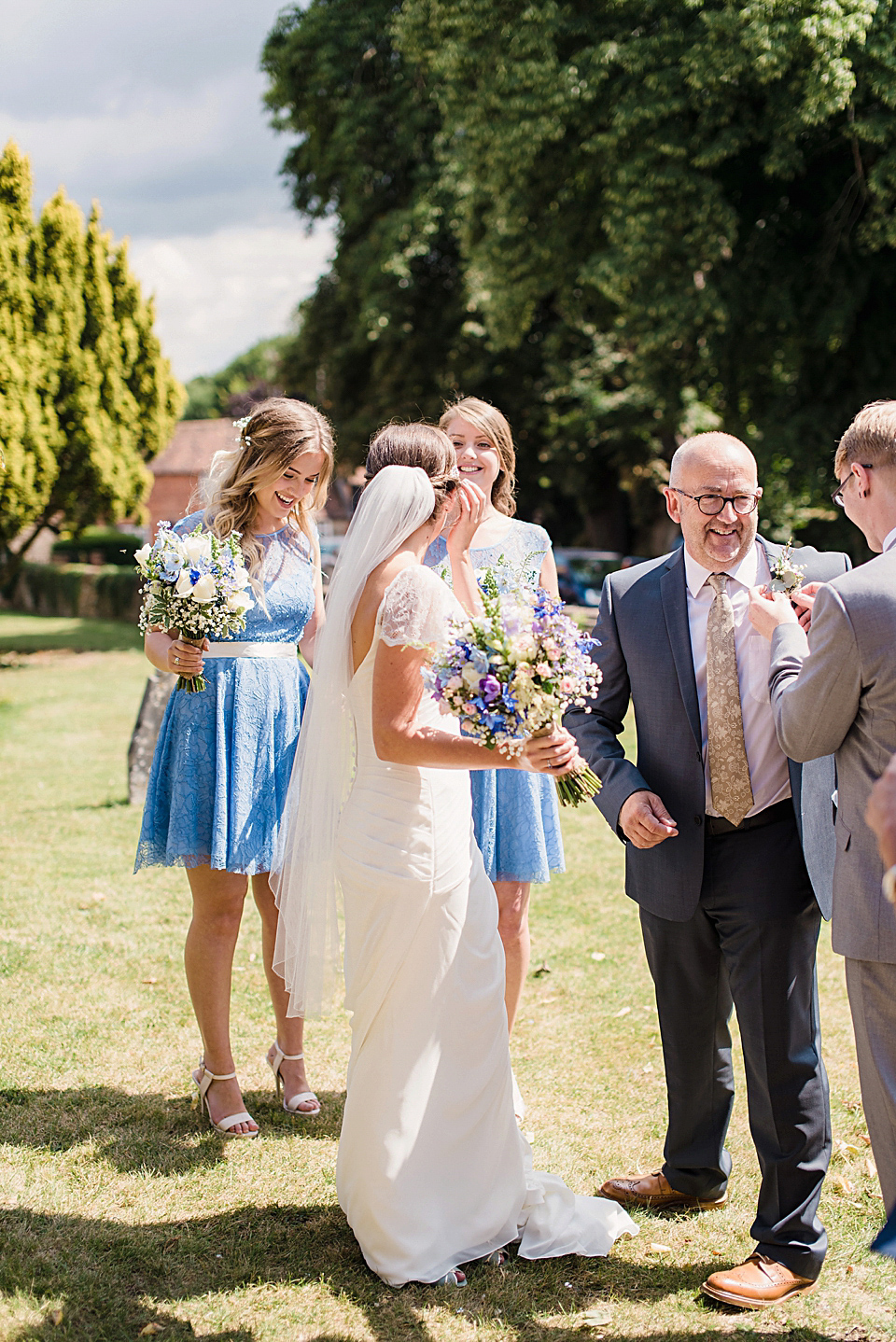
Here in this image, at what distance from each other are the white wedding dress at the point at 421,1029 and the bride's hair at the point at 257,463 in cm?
121

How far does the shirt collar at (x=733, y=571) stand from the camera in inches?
135

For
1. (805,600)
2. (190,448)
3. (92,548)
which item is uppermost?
(190,448)

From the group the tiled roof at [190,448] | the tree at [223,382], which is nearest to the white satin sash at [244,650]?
the tiled roof at [190,448]

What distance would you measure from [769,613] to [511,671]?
83cm

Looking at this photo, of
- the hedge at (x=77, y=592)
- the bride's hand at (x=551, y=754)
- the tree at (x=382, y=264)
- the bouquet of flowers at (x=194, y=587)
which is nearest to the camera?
the bride's hand at (x=551, y=754)

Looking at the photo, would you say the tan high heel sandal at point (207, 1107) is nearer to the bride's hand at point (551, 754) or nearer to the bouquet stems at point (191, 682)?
the bouquet stems at point (191, 682)

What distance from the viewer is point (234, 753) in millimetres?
4176

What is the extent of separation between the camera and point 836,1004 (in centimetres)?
556

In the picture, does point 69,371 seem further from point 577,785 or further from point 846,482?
point 846,482

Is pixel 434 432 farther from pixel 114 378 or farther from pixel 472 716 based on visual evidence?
pixel 114 378

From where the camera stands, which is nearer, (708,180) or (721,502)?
(721,502)

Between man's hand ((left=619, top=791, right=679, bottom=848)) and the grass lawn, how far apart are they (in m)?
1.40

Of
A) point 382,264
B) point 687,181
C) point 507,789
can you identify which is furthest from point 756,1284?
point 382,264

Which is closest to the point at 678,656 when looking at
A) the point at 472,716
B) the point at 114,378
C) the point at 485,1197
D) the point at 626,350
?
the point at 472,716
